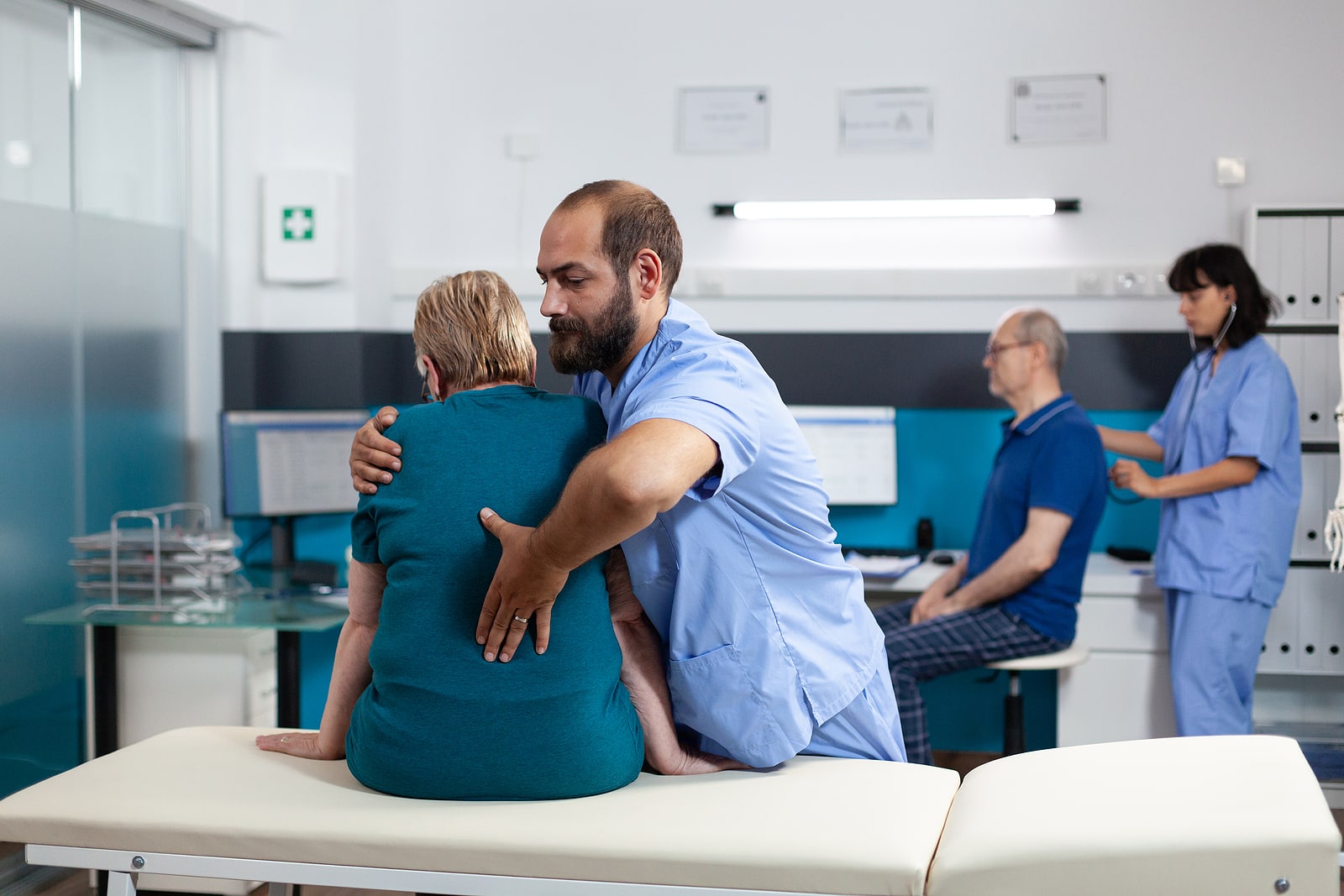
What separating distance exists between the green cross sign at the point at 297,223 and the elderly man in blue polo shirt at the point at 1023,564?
84.2 inches

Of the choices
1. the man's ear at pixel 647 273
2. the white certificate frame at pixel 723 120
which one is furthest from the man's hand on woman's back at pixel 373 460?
the white certificate frame at pixel 723 120

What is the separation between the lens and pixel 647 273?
1536 millimetres

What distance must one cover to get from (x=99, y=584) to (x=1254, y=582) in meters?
2.94

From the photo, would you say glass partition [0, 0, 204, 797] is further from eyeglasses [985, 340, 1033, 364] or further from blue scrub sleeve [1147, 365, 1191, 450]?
blue scrub sleeve [1147, 365, 1191, 450]

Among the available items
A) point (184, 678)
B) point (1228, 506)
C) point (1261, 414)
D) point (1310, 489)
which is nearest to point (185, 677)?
point (184, 678)

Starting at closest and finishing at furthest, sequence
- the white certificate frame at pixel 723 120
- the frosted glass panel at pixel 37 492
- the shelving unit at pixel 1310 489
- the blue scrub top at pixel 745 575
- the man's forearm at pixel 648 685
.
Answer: the blue scrub top at pixel 745 575 < the man's forearm at pixel 648 685 < the frosted glass panel at pixel 37 492 < the shelving unit at pixel 1310 489 < the white certificate frame at pixel 723 120

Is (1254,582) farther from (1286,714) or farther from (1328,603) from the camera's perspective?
(1286,714)

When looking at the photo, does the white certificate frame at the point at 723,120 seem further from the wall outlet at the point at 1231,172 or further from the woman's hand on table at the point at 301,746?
the woman's hand on table at the point at 301,746

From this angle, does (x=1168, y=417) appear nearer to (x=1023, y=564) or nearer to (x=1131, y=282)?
(x=1131, y=282)

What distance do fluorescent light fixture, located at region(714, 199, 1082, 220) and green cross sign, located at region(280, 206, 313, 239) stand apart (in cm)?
132

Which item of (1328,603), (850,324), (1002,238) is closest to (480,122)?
(850,324)

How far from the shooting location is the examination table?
4.17ft

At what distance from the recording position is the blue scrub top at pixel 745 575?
151 centimetres

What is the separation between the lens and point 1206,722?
3025 millimetres
